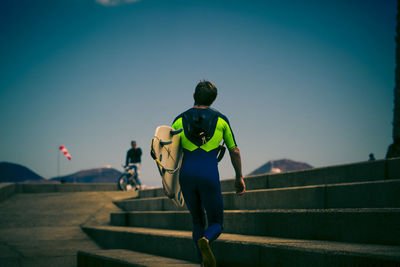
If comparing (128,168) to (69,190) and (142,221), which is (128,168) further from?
(142,221)

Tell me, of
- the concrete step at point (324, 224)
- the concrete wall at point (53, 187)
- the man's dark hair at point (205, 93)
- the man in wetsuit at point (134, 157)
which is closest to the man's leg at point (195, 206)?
the man's dark hair at point (205, 93)

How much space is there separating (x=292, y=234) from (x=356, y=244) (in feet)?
3.07

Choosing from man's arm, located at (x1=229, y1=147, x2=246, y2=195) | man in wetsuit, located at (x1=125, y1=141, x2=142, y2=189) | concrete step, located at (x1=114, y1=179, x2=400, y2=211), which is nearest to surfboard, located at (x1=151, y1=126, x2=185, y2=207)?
man's arm, located at (x1=229, y1=147, x2=246, y2=195)

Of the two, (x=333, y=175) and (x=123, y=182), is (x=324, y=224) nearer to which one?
(x=333, y=175)

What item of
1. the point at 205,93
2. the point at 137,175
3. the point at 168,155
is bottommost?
the point at 137,175

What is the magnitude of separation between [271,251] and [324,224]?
712 mm

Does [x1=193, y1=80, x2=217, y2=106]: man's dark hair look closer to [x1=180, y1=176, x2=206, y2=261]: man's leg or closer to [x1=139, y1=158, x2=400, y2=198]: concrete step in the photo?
[x1=180, y1=176, x2=206, y2=261]: man's leg

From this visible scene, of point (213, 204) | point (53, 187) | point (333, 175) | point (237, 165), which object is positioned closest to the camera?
point (213, 204)

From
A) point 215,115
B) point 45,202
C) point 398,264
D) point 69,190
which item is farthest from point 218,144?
point 69,190

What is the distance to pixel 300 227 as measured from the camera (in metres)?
4.62

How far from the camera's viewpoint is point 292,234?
186 inches

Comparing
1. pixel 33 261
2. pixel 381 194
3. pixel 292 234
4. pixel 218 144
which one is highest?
pixel 218 144

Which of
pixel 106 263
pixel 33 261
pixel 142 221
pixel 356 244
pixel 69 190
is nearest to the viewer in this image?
pixel 356 244

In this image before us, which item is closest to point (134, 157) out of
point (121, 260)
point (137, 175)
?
point (137, 175)
